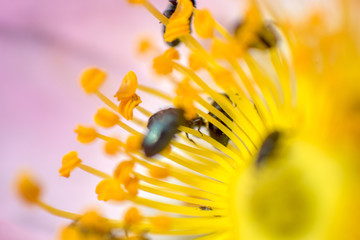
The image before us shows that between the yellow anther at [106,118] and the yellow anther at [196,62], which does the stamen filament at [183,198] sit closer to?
the yellow anther at [106,118]

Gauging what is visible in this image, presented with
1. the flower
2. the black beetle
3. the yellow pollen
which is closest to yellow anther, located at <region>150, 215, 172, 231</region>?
the flower

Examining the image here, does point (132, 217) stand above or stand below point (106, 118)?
below

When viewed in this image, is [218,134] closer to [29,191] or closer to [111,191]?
[111,191]

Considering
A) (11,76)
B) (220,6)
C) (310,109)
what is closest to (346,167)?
(310,109)

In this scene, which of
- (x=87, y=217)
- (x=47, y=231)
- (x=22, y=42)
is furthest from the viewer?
(x=22, y=42)

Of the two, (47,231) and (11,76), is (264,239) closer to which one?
(47,231)

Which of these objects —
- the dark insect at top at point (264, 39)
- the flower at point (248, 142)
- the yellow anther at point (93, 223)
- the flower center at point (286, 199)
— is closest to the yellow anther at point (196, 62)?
the flower at point (248, 142)

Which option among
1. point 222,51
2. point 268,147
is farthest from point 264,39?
point 268,147

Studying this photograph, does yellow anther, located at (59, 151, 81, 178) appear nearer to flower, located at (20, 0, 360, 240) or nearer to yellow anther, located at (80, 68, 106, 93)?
flower, located at (20, 0, 360, 240)
